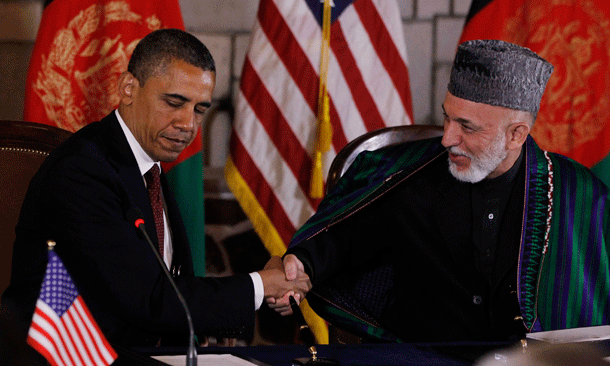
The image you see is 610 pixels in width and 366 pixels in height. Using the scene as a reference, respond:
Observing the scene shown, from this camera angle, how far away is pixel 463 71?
2.24 meters

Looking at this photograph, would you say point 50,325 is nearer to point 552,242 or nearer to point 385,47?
point 552,242

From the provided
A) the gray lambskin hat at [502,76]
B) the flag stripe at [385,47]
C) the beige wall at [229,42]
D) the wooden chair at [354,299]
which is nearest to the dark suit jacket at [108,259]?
the wooden chair at [354,299]

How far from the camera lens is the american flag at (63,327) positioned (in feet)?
4.07

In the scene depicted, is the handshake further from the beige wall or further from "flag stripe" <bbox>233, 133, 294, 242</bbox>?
the beige wall

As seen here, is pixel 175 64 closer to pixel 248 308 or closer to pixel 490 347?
pixel 248 308

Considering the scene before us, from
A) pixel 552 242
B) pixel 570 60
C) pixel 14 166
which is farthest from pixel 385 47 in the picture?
pixel 14 166

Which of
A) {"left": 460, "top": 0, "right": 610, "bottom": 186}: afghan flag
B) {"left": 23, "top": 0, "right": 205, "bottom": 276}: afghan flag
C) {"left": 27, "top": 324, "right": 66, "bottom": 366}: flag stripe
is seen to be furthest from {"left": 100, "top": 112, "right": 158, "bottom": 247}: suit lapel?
{"left": 460, "top": 0, "right": 610, "bottom": 186}: afghan flag

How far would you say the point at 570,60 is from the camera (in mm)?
3270

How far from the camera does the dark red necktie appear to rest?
6.75ft

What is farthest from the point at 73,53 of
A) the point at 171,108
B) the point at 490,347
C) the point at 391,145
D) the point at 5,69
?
the point at 490,347

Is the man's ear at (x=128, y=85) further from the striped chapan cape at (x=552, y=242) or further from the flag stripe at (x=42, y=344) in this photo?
the flag stripe at (x=42, y=344)

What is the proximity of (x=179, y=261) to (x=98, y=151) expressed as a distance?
1.39 feet

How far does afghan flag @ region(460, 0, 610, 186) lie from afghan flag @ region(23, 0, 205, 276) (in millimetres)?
1484

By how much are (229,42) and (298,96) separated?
2.89ft
